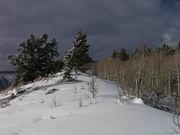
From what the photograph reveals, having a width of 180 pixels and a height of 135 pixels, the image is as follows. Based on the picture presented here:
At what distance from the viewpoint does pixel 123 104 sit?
13812 millimetres

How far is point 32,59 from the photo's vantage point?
A: 1678 inches

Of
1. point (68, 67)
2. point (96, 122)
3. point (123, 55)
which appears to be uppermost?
point (123, 55)

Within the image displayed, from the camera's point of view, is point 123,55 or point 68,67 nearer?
point 68,67

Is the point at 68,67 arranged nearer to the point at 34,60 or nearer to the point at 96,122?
the point at 34,60

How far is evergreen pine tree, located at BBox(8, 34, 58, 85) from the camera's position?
42.4 m

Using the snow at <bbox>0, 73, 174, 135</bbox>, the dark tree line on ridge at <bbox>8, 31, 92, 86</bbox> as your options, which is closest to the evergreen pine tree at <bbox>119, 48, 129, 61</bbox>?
the dark tree line on ridge at <bbox>8, 31, 92, 86</bbox>

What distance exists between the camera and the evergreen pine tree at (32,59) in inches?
1671

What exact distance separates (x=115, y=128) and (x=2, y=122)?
473 centimetres

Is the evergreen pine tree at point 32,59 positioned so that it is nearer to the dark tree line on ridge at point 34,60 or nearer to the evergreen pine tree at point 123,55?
the dark tree line on ridge at point 34,60

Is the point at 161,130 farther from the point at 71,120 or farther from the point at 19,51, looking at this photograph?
the point at 19,51

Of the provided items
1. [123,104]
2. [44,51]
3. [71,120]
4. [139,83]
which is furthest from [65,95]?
[44,51]

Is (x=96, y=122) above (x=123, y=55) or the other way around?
the other way around

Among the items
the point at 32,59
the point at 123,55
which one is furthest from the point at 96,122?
the point at 123,55

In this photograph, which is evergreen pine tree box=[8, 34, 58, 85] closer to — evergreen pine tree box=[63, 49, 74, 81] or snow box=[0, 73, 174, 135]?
evergreen pine tree box=[63, 49, 74, 81]
